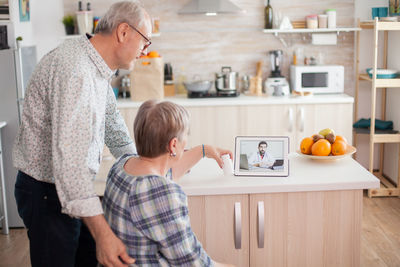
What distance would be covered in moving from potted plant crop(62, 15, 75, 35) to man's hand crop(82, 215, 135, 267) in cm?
352

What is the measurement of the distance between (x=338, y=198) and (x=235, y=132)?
2.33 m

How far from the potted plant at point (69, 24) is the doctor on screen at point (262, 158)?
10.0ft

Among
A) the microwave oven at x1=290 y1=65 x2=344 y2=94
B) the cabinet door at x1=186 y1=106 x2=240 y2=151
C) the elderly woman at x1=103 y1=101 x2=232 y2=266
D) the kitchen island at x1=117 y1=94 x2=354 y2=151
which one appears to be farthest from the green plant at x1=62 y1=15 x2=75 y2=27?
the elderly woman at x1=103 y1=101 x2=232 y2=266

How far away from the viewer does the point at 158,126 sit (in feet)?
5.53

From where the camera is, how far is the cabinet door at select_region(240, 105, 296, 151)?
4539mm

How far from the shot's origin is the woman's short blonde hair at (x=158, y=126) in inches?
66.4

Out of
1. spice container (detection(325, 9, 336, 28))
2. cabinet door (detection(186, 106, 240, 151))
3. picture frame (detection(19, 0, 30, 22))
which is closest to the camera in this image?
picture frame (detection(19, 0, 30, 22))

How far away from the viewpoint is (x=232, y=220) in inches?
89.4

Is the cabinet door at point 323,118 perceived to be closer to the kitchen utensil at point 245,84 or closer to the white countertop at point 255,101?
the white countertop at point 255,101

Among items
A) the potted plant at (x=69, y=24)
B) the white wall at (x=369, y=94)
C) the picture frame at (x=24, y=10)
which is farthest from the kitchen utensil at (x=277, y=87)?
the picture frame at (x=24, y=10)

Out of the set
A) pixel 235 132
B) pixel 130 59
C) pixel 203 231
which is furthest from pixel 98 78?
pixel 235 132

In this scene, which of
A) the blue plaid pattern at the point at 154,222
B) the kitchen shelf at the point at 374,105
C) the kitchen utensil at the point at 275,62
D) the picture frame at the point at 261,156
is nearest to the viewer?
the blue plaid pattern at the point at 154,222

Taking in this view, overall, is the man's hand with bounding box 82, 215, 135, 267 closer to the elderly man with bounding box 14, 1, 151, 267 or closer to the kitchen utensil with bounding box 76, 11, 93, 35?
the elderly man with bounding box 14, 1, 151, 267

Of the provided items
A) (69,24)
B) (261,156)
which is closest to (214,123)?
(69,24)
